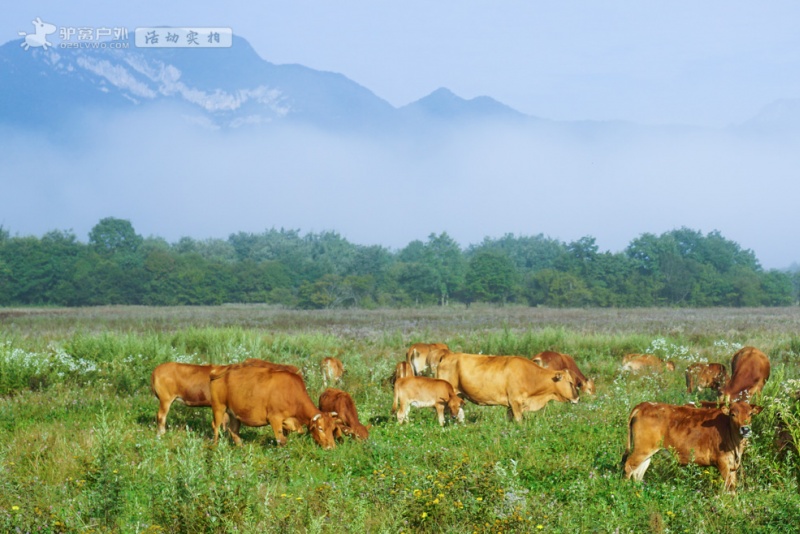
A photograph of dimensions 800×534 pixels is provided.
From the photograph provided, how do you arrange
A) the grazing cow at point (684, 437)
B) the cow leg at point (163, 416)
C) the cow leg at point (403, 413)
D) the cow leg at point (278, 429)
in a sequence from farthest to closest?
the cow leg at point (403, 413) < the cow leg at point (163, 416) < the cow leg at point (278, 429) < the grazing cow at point (684, 437)

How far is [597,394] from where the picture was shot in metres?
16.4

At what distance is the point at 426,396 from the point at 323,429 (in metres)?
2.98

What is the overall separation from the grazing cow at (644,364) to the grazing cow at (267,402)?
37.1 feet

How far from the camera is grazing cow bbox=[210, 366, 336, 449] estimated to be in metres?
11.2

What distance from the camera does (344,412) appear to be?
1198 cm

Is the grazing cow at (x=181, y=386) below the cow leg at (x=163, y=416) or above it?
above

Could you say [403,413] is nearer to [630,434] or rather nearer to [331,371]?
[331,371]

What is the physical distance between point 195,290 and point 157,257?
6.93m

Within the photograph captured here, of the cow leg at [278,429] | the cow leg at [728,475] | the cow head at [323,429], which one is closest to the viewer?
the cow leg at [728,475]

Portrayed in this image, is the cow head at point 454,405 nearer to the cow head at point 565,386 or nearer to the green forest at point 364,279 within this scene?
the cow head at point 565,386

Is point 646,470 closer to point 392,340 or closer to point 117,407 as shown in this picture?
point 117,407

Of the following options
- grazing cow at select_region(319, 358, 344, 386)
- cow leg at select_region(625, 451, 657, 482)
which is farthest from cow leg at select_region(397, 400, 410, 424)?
cow leg at select_region(625, 451, 657, 482)

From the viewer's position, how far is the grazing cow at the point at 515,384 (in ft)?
45.1

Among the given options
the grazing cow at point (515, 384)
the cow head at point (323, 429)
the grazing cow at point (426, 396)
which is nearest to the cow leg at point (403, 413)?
the grazing cow at point (426, 396)
